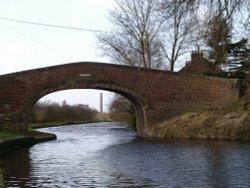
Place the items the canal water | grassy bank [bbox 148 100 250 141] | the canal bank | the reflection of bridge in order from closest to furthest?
the canal water
the canal bank
grassy bank [bbox 148 100 250 141]
the reflection of bridge

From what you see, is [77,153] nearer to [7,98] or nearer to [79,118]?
[7,98]

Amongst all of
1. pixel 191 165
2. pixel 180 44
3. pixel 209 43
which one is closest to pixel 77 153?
pixel 191 165

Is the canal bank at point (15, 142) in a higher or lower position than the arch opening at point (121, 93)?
lower

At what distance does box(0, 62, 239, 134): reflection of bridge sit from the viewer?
25.0 metres

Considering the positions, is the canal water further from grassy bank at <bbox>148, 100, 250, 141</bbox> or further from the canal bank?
grassy bank at <bbox>148, 100, 250, 141</bbox>

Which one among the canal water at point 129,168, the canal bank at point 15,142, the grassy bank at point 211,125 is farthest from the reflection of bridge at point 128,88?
the canal water at point 129,168

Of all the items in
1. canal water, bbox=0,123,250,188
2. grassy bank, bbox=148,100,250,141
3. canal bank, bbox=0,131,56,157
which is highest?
grassy bank, bbox=148,100,250,141

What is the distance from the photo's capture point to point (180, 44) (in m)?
33.7

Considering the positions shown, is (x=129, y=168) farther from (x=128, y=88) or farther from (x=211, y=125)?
(x=128, y=88)

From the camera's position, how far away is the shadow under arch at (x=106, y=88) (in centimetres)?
2545

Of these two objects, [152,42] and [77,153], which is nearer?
[77,153]

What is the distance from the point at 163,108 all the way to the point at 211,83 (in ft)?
12.2

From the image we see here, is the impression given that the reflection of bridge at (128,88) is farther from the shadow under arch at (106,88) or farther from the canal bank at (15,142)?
the canal bank at (15,142)

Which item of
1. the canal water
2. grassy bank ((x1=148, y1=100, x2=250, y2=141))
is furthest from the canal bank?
grassy bank ((x1=148, y1=100, x2=250, y2=141))
